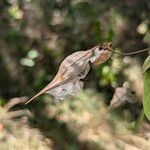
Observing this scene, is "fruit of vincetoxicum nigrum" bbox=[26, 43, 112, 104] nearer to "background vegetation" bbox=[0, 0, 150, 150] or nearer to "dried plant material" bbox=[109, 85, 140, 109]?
"background vegetation" bbox=[0, 0, 150, 150]

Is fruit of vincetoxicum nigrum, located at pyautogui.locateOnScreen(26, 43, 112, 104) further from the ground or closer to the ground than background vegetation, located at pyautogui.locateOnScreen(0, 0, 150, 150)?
further from the ground

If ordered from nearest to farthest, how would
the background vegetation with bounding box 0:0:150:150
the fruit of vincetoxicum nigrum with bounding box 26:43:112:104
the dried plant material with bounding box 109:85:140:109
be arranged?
the fruit of vincetoxicum nigrum with bounding box 26:43:112:104
the background vegetation with bounding box 0:0:150:150
the dried plant material with bounding box 109:85:140:109

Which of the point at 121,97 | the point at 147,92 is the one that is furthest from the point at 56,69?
the point at 147,92

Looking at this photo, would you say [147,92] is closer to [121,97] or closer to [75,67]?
[75,67]

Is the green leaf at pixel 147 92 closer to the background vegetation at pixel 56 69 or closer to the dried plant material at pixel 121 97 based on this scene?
the background vegetation at pixel 56 69

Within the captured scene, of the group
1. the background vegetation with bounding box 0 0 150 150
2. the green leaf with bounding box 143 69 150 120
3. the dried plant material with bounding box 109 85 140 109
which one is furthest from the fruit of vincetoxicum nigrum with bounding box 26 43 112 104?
the dried plant material with bounding box 109 85 140 109

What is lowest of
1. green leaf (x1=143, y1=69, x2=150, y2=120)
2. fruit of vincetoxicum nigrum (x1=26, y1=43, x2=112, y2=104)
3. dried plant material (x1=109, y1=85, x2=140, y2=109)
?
dried plant material (x1=109, y1=85, x2=140, y2=109)

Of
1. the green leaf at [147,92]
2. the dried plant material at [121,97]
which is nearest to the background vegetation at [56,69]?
the dried plant material at [121,97]
